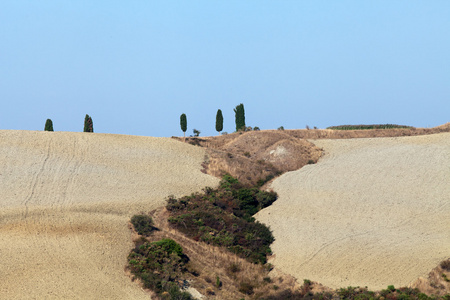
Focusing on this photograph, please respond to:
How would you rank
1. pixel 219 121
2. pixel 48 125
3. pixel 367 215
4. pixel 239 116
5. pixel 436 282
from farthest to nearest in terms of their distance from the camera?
1. pixel 239 116
2. pixel 219 121
3. pixel 48 125
4. pixel 367 215
5. pixel 436 282

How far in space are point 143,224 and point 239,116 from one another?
38.2 meters

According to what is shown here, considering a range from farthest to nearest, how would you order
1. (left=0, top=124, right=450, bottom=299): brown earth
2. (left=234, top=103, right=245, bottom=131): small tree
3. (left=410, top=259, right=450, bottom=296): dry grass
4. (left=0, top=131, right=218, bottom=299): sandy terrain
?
1. (left=234, top=103, right=245, bottom=131): small tree
2. (left=0, top=124, right=450, bottom=299): brown earth
3. (left=0, top=131, right=218, bottom=299): sandy terrain
4. (left=410, top=259, right=450, bottom=296): dry grass

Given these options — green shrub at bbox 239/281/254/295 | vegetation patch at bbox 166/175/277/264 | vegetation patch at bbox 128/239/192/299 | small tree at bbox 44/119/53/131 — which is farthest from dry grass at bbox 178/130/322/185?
green shrub at bbox 239/281/254/295

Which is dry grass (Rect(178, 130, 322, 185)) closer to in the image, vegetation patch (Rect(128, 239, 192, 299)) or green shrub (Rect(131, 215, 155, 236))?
green shrub (Rect(131, 215, 155, 236))

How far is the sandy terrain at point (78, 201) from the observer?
33.1m

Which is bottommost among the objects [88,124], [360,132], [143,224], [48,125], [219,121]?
[143,224]

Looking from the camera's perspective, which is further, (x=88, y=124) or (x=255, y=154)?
(x=88, y=124)

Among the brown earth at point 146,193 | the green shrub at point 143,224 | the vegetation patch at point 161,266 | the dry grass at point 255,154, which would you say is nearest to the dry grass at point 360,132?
the brown earth at point 146,193

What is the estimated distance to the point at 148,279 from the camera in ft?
113

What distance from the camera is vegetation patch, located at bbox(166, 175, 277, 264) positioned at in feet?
135

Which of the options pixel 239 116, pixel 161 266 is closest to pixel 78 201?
pixel 161 266

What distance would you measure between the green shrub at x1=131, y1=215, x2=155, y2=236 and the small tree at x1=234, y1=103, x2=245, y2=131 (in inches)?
1428

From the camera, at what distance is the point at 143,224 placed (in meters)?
41.4

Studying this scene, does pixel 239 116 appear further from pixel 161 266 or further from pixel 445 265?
pixel 445 265
